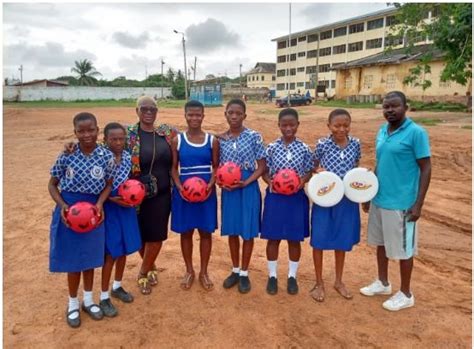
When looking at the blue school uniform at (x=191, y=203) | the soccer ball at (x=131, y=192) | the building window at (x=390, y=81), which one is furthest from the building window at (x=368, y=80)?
the soccer ball at (x=131, y=192)

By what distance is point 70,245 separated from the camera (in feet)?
10.4

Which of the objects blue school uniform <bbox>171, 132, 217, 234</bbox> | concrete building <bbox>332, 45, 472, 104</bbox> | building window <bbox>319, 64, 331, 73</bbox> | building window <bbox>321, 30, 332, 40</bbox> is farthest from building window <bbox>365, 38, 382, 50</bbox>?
blue school uniform <bbox>171, 132, 217, 234</bbox>

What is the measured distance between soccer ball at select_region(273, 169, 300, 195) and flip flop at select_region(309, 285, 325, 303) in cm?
106

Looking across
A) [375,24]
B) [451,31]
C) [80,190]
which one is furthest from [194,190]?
[375,24]

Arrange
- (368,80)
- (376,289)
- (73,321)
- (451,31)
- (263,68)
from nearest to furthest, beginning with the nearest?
1. (73,321)
2. (376,289)
3. (451,31)
4. (368,80)
5. (263,68)

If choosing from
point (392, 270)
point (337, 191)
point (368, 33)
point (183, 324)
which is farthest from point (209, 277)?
point (368, 33)

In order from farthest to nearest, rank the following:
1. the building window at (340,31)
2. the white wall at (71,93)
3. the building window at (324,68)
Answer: the building window at (324,68)
the building window at (340,31)
the white wall at (71,93)

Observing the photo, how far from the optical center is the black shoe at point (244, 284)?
12.9ft

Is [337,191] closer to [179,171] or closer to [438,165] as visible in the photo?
[179,171]

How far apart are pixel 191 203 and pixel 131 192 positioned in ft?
2.32

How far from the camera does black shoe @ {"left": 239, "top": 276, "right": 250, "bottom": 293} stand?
394 centimetres

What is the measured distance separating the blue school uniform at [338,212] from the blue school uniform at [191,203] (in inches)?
40.7

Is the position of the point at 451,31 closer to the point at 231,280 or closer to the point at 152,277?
the point at 231,280

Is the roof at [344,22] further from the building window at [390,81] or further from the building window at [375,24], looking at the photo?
the building window at [390,81]
